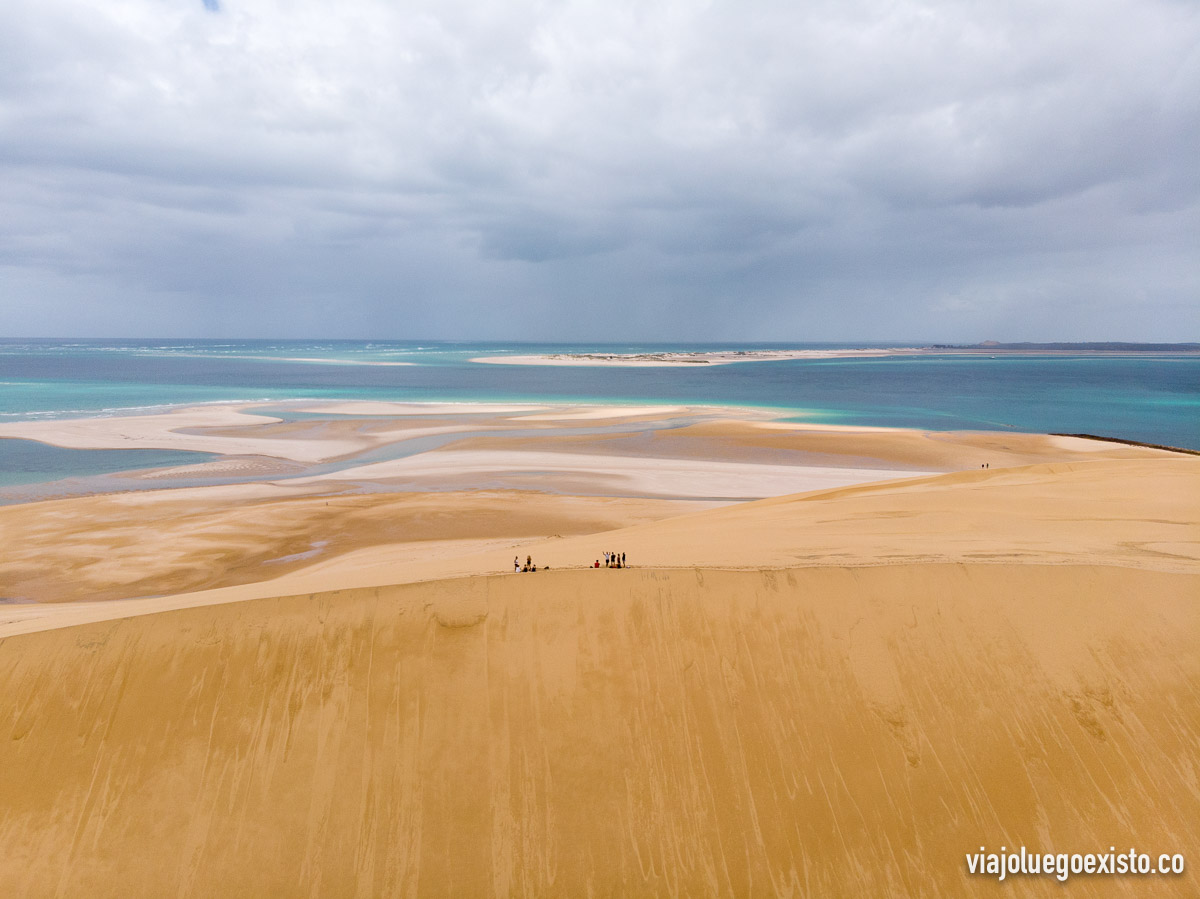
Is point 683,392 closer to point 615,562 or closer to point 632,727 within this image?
point 615,562

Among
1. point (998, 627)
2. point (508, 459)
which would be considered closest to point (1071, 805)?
point (998, 627)

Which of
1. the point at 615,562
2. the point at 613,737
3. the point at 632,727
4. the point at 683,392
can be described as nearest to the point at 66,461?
the point at 615,562

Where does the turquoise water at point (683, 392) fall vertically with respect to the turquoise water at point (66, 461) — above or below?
below

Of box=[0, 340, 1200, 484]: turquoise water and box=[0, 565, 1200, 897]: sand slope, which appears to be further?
box=[0, 340, 1200, 484]: turquoise water

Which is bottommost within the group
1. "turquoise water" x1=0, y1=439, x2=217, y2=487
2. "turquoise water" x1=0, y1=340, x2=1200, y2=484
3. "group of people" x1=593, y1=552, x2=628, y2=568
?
"turquoise water" x1=0, y1=340, x2=1200, y2=484

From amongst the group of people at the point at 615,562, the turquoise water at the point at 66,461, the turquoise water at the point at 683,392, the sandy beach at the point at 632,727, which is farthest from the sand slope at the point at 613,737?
the turquoise water at the point at 683,392

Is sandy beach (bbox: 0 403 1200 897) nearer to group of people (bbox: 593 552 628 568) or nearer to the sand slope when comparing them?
the sand slope

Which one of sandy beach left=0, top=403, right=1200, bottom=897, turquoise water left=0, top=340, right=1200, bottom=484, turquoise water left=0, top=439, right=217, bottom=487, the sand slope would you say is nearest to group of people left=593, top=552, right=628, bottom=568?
sandy beach left=0, top=403, right=1200, bottom=897

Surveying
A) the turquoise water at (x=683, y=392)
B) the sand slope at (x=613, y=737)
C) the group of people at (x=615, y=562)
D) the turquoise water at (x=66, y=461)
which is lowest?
the turquoise water at (x=683, y=392)

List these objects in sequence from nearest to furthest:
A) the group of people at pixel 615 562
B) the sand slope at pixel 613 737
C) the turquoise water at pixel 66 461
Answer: the sand slope at pixel 613 737, the group of people at pixel 615 562, the turquoise water at pixel 66 461

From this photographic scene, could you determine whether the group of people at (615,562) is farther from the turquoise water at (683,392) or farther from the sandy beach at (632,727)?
the turquoise water at (683,392)
